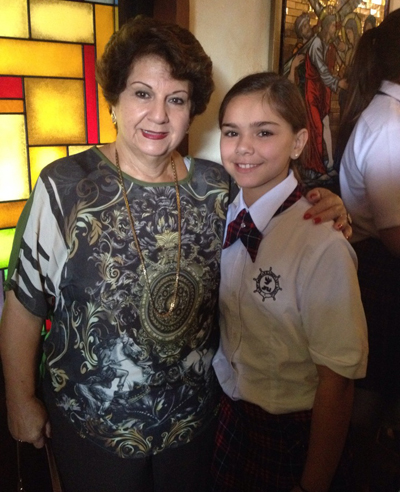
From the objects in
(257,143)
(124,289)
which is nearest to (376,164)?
(257,143)

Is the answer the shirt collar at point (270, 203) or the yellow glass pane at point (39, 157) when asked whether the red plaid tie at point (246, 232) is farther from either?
the yellow glass pane at point (39, 157)

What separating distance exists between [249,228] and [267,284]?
14cm

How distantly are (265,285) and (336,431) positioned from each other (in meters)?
0.36

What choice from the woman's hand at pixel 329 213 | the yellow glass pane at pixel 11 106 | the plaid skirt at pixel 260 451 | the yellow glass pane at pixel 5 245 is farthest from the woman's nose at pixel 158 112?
the plaid skirt at pixel 260 451

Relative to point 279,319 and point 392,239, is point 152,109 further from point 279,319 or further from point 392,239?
point 392,239

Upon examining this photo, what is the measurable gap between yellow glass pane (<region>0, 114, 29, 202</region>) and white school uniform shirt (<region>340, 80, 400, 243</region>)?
1016 millimetres

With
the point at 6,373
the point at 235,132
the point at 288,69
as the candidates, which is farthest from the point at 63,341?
the point at 288,69

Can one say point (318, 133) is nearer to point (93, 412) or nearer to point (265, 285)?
point (265, 285)

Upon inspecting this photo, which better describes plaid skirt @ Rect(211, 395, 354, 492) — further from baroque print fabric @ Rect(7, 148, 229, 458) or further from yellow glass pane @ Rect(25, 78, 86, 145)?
yellow glass pane @ Rect(25, 78, 86, 145)

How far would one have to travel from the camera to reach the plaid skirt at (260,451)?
107 centimetres

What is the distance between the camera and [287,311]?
101cm

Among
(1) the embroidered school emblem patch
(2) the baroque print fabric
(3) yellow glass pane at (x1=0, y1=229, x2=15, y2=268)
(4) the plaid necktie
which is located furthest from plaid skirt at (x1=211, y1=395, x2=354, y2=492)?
(3) yellow glass pane at (x1=0, y1=229, x2=15, y2=268)

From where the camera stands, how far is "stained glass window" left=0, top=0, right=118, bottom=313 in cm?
127

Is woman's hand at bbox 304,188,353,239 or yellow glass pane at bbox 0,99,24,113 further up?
yellow glass pane at bbox 0,99,24,113
